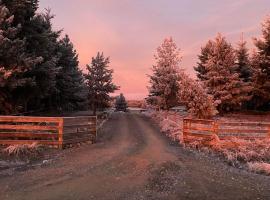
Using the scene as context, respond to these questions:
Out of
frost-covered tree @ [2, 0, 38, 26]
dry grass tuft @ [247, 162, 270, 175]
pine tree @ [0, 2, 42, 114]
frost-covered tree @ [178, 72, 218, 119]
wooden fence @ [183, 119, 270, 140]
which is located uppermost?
frost-covered tree @ [2, 0, 38, 26]

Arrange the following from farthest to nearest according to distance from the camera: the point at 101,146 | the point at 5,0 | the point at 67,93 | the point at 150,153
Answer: the point at 67,93 → the point at 5,0 → the point at 101,146 → the point at 150,153

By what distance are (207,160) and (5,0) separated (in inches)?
625

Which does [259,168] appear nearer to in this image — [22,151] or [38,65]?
[22,151]

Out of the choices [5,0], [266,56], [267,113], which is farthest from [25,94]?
[267,113]

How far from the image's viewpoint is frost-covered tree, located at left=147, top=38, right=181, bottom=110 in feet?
137

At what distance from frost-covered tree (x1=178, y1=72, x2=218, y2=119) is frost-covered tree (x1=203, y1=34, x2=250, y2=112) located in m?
8.92

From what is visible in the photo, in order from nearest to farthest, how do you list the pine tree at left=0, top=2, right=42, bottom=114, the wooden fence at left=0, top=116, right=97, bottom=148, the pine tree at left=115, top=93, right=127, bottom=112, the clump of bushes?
the clump of bushes
the wooden fence at left=0, top=116, right=97, bottom=148
the pine tree at left=0, top=2, right=42, bottom=114
the pine tree at left=115, top=93, right=127, bottom=112

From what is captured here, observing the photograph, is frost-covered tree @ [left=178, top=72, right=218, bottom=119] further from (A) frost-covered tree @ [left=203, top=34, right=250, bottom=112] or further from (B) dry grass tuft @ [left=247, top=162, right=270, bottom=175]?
(B) dry grass tuft @ [left=247, top=162, right=270, bottom=175]

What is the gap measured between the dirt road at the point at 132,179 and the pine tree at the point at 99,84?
29.1 meters

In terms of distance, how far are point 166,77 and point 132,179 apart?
31533 mm

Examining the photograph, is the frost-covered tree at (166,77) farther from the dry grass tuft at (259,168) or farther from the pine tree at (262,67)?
the dry grass tuft at (259,168)

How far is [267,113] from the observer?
155ft

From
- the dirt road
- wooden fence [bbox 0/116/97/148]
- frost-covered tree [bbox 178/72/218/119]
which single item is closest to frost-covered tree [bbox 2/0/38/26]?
wooden fence [bbox 0/116/97/148]

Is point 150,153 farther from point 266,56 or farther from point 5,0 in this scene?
point 266,56
